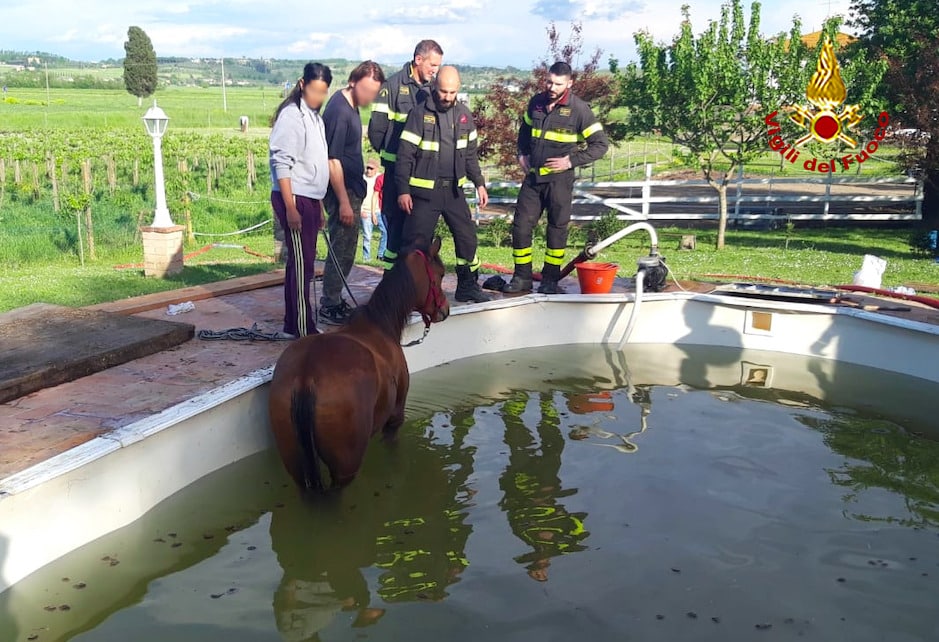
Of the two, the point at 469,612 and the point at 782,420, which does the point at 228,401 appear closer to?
the point at 469,612

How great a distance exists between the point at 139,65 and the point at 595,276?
70057mm

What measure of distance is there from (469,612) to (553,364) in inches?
158

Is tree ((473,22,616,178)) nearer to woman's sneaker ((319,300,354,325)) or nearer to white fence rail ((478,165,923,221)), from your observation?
white fence rail ((478,165,923,221))

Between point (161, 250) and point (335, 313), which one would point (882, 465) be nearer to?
point (335, 313)

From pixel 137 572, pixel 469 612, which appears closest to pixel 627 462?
pixel 469 612

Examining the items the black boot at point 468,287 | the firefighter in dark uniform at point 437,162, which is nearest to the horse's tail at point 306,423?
the firefighter in dark uniform at point 437,162

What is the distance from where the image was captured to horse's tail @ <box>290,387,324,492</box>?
4.04m

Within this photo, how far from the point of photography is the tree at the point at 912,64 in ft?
44.5

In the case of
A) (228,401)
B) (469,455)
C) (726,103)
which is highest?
(726,103)

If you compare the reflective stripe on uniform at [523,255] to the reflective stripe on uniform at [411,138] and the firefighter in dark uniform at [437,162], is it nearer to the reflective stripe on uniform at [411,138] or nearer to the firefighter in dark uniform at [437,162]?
the firefighter in dark uniform at [437,162]

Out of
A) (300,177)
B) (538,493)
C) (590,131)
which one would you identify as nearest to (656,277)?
(590,131)

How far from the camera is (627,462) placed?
17.0 ft

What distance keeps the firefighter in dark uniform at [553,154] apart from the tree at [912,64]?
27.6ft

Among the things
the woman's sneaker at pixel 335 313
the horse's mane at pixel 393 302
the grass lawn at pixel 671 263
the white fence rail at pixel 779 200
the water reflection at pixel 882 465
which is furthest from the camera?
the white fence rail at pixel 779 200
